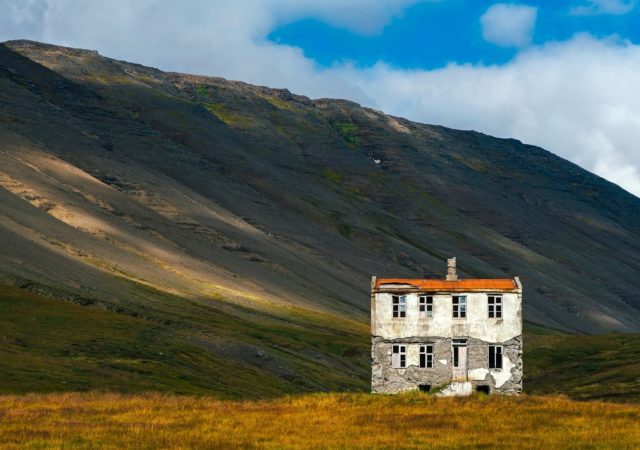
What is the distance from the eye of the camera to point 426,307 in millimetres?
67875

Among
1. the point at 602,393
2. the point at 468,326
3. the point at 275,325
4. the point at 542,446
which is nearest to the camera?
the point at 542,446

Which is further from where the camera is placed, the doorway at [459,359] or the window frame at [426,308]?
the window frame at [426,308]

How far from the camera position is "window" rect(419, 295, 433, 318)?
6788cm

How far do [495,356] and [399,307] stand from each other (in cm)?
656

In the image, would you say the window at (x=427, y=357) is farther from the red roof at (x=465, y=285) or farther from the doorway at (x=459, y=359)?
the red roof at (x=465, y=285)

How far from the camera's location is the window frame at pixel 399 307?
224 ft

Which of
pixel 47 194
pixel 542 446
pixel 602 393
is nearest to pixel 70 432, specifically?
pixel 542 446

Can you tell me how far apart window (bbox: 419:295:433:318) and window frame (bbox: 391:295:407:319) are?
Result: 3.37 ft

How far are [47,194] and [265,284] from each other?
43637mm

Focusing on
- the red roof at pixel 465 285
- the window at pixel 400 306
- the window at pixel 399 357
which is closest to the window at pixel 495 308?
the red roof at pixel 465 285

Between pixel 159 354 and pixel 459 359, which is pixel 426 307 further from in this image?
pixel 159 354

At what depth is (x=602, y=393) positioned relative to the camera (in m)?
104

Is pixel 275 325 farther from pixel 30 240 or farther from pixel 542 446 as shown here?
pixel 542 446

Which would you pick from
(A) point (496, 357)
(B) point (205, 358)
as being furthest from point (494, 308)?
(B) point (205, 358)
